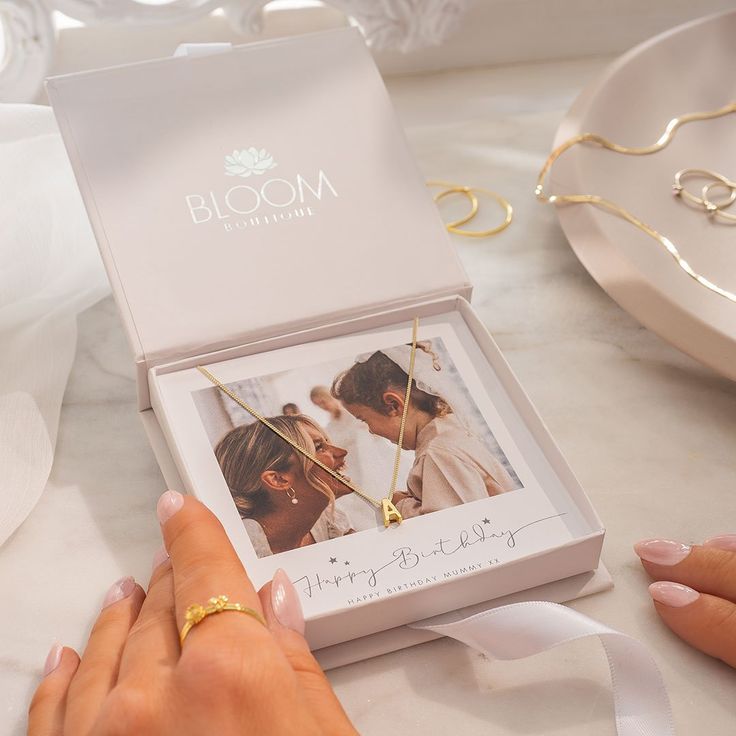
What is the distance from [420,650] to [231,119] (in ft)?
1.37

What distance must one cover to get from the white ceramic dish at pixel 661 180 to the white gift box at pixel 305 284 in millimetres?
126

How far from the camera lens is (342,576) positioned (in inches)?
23.1

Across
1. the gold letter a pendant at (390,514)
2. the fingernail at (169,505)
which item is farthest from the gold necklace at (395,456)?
the fingernail at (169,505)

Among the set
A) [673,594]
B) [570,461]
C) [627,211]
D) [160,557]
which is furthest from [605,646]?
[627,211]

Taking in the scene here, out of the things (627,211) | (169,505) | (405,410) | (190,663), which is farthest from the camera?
(627,211)

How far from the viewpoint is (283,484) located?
631 millimetres

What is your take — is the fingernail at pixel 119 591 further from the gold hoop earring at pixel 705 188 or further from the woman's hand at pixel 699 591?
the gold hoop earring at pixel 705 188

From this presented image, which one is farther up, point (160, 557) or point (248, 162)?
point (248, 162)

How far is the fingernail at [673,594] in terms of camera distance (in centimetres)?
60

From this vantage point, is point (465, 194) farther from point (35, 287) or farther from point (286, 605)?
point (286, 605)

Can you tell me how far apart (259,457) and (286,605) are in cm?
12

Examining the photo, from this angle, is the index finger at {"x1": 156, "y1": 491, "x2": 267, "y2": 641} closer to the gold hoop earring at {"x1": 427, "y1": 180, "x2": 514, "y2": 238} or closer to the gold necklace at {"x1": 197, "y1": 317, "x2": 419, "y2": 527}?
the gold necklace at {"x1": 197, "y1": 317, "x2": 419, "y2": 527}

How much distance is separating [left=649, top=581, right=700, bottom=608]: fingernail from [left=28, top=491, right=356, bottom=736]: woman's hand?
0.22m

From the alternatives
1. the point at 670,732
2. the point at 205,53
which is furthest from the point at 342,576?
the point at 205,53
